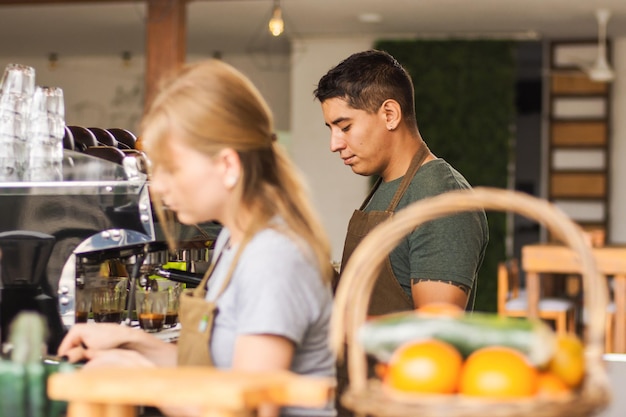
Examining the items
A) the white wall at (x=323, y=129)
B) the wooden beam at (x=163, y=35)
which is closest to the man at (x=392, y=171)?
the wooden beam at (x=163, y=35)

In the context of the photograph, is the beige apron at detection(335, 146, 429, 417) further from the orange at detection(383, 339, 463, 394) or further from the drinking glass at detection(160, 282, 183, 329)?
the orange at detection(383, 339, 463, 394)

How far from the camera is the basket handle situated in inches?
42.4

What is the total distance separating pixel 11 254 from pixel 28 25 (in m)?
7.79

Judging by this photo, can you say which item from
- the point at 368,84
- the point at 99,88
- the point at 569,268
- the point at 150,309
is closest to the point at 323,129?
the point at 99,88

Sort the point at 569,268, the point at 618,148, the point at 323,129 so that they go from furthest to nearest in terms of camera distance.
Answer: the point at 323,129 < the point at 618,148 < the point at 569,268

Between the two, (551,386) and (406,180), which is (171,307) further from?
(551,386)

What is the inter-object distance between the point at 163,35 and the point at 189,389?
630 cm

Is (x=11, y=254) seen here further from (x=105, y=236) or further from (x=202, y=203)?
(x=202, y=203)

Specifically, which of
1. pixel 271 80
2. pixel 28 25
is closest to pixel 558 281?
pixel 271 80

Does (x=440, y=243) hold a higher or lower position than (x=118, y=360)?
higher

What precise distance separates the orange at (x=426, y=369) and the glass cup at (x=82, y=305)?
0.98 m

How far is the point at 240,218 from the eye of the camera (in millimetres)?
1406

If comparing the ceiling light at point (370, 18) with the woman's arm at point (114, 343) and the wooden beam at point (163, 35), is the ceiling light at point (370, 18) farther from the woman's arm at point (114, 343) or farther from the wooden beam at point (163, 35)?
the woman's arm at point (114, 343)

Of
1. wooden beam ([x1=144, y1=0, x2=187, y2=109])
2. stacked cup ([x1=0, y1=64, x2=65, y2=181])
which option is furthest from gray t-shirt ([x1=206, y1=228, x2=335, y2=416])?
wooden beam ([x1=144, y1=0, x2=187, y2=109])
